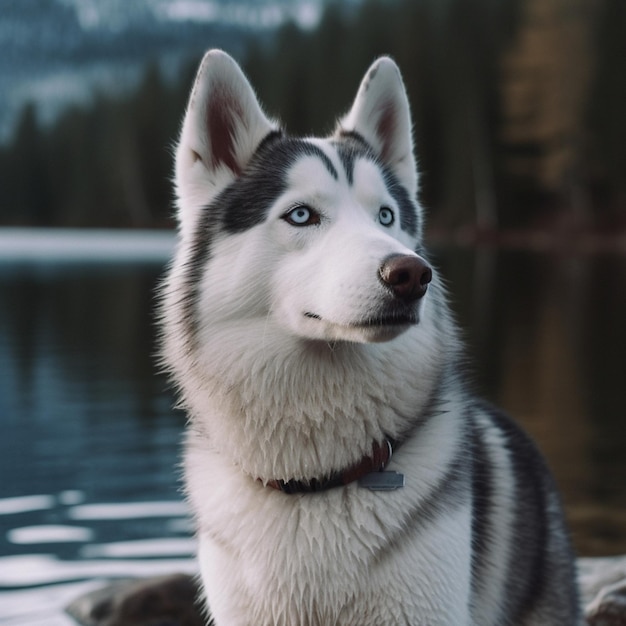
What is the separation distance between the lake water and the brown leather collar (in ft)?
2.74

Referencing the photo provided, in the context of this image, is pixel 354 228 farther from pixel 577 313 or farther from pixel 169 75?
pixel 169 75

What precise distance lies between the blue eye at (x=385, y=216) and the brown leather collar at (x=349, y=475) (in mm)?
774

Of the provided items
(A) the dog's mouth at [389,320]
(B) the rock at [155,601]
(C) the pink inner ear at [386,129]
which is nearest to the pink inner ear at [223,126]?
(C) the pink inner ear at [386,129]

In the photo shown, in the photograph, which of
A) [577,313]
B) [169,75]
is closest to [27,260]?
[577,313]

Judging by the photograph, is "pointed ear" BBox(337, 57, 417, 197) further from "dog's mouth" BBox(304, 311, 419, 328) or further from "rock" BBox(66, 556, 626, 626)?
"rock" BBox(66, 556, 626, 626)

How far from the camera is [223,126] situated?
4070mm

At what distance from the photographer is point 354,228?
3.57 meters

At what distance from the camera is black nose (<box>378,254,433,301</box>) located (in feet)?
10.6

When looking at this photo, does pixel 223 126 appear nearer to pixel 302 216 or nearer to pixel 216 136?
pixel 216 136

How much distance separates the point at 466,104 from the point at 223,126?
45.3m

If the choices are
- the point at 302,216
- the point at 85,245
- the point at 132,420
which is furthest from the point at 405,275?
the point at 85,245

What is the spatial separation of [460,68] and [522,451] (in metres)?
46.0

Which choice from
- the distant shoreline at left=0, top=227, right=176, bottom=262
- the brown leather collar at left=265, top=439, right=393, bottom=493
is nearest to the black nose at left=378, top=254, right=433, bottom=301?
the brown leather collar at left=265, top=439, right=393, bottom=493

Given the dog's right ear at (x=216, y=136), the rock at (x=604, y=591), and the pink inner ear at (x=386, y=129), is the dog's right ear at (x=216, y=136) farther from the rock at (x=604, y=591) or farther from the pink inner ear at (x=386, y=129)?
the rock at (x=604, y=591)
